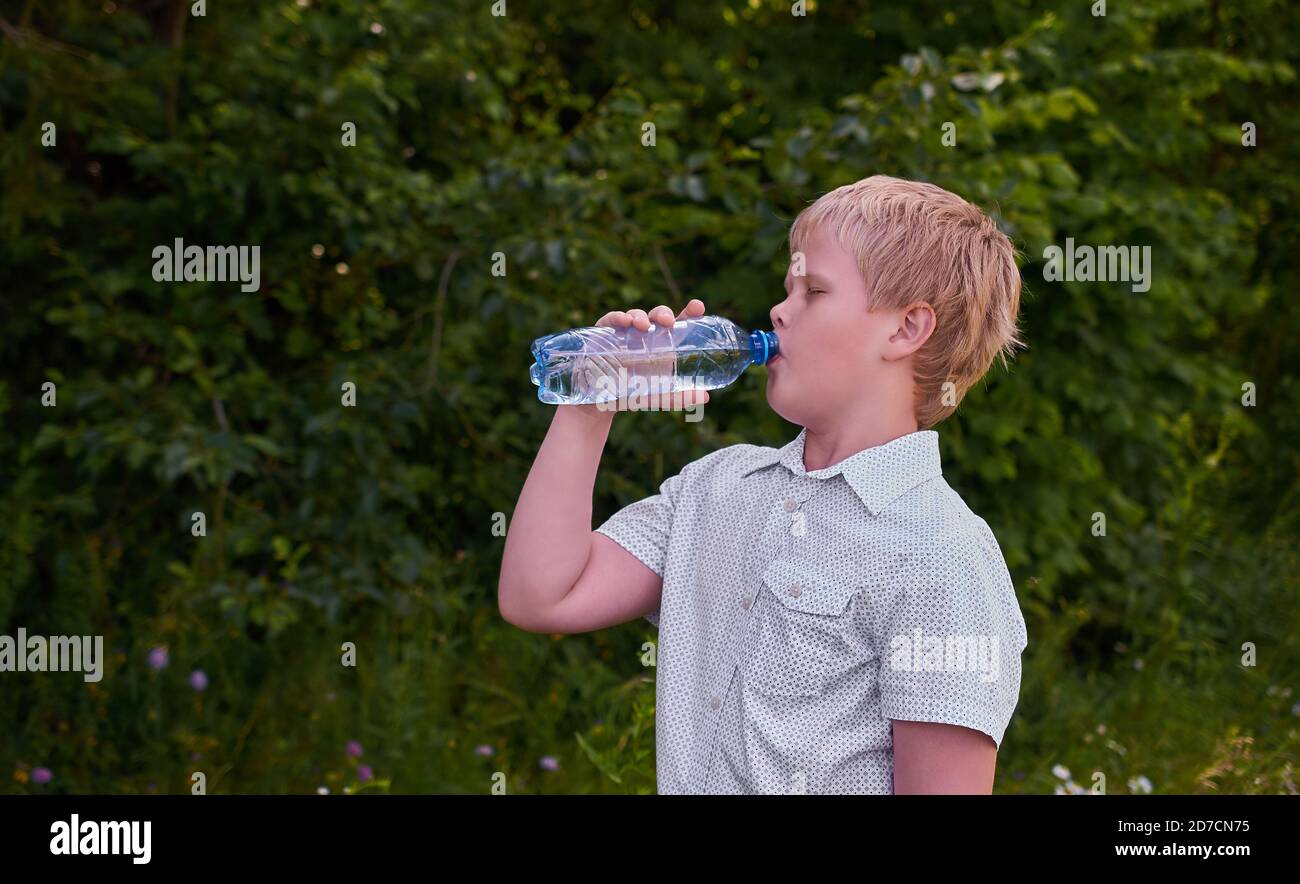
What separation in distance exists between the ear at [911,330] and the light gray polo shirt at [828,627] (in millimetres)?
112

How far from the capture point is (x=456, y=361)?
4.13m

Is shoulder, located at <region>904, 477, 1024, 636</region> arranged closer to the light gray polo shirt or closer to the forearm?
the light gray polo shirt

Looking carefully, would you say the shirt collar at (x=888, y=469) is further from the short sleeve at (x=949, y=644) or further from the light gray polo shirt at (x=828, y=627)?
the short sleeve at (x=949, y=644)

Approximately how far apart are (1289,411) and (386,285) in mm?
4199

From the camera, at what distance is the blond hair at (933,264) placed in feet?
5.59

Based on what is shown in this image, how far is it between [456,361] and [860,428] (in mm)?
2571

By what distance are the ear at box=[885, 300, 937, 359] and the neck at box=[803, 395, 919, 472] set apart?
0.22 feet

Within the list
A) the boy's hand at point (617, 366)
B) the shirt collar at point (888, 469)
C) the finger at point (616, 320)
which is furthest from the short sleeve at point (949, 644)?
the finger at point (616, 320)

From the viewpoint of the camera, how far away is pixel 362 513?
3.75m

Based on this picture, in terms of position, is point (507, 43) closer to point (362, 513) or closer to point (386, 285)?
point (386, 285)

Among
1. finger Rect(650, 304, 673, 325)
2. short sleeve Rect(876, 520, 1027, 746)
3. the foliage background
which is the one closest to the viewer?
short sleeve Rect(876, 520, 1027, 746)

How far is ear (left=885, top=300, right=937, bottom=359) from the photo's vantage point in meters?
1.71

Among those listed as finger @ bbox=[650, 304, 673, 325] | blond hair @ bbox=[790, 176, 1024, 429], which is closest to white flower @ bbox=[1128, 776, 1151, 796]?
blond hair @ bbox=[790, 176, 1024, 429]

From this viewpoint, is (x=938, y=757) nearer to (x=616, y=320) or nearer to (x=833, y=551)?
(x=833, y=551)
